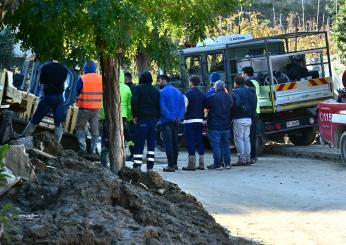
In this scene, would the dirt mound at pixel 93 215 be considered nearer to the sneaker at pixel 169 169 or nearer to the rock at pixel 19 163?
the rock at pixel 19 163

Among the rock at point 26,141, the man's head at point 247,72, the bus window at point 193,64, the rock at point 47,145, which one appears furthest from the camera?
the bus window at point 193,64

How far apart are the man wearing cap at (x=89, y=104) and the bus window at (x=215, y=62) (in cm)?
503

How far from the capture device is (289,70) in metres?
19.1

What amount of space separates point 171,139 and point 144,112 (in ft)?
4.70

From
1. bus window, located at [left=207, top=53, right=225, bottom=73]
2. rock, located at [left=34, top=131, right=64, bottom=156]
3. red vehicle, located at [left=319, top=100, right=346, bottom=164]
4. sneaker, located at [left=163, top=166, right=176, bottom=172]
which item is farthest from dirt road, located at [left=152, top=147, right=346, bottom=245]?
bus window, located at [left=207, top=53, right=225, bottom=73]

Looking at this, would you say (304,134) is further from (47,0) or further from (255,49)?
(47,0)

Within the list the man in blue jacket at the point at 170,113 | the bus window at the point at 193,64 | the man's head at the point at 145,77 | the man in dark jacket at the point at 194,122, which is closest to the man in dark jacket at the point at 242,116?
the man in dark jacket at the point at 194,122

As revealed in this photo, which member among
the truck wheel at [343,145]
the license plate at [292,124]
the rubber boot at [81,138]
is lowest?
the truck wheel at [343,145]

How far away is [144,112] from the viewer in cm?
1412

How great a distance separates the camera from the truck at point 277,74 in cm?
1806

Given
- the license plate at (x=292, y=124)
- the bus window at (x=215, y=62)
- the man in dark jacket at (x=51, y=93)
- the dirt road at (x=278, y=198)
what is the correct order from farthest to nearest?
1. the bus window at (x=215, y=62)
2. the license plate at (x=292, y=124)
3. the man in dark jacket at (x=51, y=93)
4. the dirt road at (x=278, y=198)

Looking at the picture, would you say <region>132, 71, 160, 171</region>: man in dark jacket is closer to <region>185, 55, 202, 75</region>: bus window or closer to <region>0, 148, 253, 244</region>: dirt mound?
<region>0, 148, 253, 244</region>: dirt mound

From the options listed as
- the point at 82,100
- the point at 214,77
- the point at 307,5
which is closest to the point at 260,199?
the point at 82,100

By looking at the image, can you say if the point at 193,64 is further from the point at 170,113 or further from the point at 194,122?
the point at 170,113
